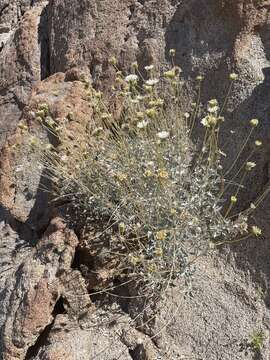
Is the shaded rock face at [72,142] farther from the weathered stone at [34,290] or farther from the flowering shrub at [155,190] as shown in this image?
the flowering shrub at [155,190]

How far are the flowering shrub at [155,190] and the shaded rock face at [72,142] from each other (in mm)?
170

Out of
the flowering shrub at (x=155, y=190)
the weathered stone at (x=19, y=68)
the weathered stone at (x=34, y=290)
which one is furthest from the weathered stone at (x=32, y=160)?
the weathered stone at (x=19, y=68)

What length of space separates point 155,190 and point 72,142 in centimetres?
97

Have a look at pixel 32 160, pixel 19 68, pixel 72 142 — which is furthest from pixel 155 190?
pixel 19 68

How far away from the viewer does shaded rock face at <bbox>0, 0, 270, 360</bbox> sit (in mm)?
3178

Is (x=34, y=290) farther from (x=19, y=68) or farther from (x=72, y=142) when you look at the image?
(x=19, y=68)

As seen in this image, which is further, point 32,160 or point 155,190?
point 32,160

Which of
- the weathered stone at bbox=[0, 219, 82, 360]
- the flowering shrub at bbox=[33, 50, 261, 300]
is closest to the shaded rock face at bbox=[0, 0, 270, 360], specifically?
the weathered stone at bbox=[0, 219, 82, 360]

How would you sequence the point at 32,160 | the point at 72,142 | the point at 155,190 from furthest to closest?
the point at 32,160 < the point at 72,142 < the point at 155,190

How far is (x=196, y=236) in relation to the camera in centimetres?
329

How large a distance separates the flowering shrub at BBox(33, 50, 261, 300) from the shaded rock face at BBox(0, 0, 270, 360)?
6.7 inches

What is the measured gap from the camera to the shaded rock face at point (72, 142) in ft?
10.4

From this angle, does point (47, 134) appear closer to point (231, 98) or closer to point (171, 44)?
point (171, 44)

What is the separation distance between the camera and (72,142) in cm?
399
